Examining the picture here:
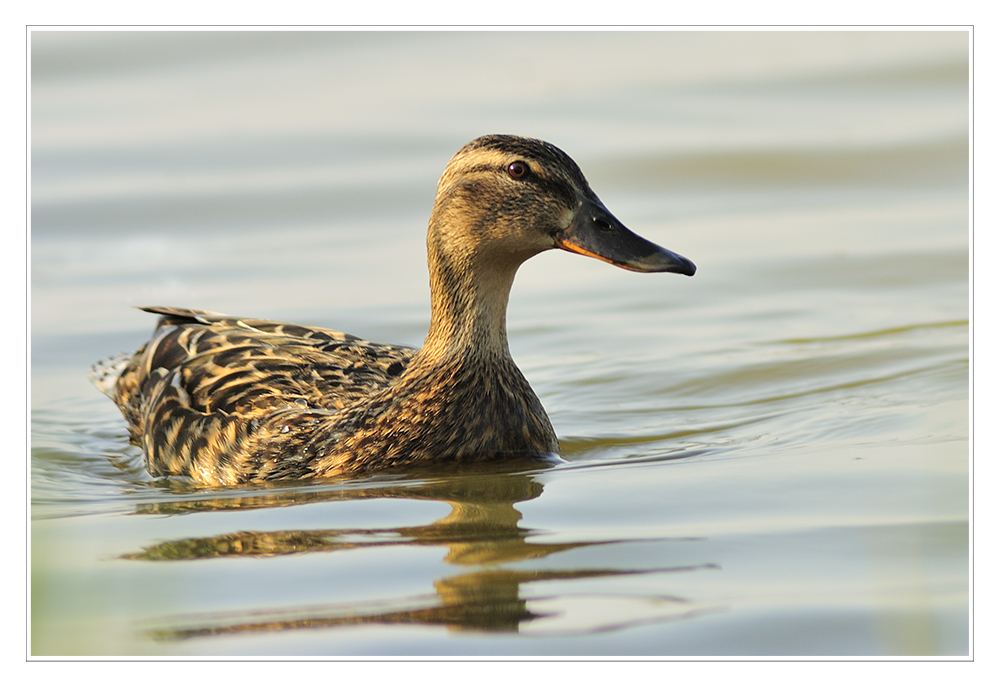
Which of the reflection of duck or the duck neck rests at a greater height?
the duck neck

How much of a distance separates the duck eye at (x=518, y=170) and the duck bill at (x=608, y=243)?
0.29 m

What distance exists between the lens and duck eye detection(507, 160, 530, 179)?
243 inches

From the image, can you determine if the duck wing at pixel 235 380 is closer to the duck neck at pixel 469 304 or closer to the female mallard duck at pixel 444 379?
the female mallard duck at pixel 444 379

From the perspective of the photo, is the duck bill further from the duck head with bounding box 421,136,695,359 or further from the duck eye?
the duck eye

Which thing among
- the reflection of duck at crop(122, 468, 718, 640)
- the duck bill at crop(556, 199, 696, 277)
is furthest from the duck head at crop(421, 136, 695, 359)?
the reflection of duck at crop(122, 468, 718, 640)

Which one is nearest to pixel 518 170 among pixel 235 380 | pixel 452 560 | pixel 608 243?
pixel 608 243

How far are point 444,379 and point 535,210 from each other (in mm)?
883

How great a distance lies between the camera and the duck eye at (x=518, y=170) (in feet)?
20.2

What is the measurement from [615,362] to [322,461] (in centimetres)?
283

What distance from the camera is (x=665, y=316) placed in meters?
9.37

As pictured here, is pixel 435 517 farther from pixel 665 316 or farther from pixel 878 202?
pixel 878 202

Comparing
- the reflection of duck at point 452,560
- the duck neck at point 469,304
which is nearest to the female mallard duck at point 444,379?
the duck neck at point 469,304

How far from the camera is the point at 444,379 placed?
635cm

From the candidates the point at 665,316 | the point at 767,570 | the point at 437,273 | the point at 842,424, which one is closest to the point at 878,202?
the point at 665,316
